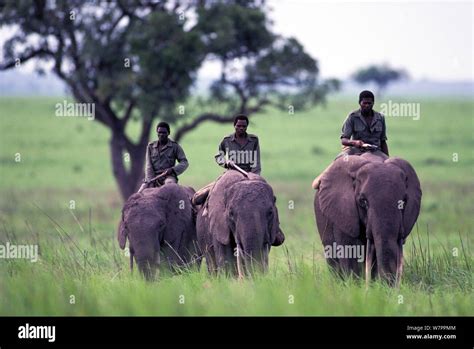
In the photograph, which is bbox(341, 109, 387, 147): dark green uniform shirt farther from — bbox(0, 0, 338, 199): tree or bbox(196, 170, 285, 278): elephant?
bbox(0, 0, 338, 199): tree

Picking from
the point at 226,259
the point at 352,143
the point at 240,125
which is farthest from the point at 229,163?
the point at 352,143

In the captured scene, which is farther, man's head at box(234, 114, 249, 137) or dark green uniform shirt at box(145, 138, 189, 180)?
dark green uniform shirt at box(145, 138, 189, 180)

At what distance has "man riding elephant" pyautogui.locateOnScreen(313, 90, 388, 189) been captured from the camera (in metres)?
15.5

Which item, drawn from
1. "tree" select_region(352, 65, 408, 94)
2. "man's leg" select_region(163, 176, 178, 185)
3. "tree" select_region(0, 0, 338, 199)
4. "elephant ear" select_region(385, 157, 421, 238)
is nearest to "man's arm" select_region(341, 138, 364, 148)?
"elephant ear" select_region(385, 157, 421, 238)

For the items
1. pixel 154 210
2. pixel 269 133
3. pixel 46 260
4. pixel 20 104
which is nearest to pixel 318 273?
pixel 154 210

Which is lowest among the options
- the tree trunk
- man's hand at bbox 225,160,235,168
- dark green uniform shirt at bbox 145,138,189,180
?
man's hand at bbox 225,160,235,168

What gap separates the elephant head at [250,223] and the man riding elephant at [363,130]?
156 cm

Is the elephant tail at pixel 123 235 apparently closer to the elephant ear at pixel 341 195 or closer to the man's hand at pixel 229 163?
the man's hand at pixel 229 163

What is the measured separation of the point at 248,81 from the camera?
32.5 m

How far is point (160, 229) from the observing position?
50.1 feet

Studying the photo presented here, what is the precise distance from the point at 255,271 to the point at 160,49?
1729 cm

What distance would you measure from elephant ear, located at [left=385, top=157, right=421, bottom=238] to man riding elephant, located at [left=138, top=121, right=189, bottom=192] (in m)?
3.42
